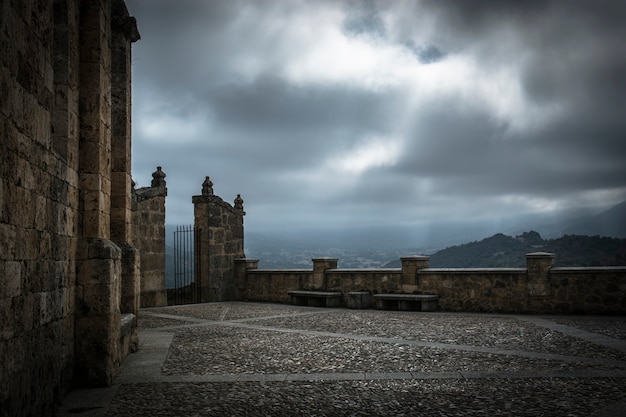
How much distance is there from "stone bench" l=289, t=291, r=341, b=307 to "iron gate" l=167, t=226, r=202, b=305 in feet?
10.9

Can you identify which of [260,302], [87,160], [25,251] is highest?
[87,160]

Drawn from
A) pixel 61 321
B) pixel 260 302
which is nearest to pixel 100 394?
pixel 61 321

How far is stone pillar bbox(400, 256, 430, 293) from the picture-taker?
13961 mm

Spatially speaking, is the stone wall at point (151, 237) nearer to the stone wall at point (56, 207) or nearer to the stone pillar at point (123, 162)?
the stone pillar at point (123, 162)

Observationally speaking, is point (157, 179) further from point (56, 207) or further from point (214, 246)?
point (56, 207)

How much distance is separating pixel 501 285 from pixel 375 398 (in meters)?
8.69

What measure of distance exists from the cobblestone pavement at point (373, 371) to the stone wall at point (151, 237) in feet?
16.6

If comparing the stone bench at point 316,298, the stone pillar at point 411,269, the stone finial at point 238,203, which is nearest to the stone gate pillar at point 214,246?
the stone finial at point 238,203

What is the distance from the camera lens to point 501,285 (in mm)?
12711

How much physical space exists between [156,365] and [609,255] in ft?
120

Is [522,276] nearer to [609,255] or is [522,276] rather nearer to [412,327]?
[412,327]

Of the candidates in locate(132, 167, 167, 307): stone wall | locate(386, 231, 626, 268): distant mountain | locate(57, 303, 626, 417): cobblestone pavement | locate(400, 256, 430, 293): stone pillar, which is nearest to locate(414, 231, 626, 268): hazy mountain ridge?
locate(386, 231, 626, 268): distant mountain

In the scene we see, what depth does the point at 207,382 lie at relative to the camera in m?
5.72

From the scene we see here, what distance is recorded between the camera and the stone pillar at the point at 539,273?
12180 millimetres
